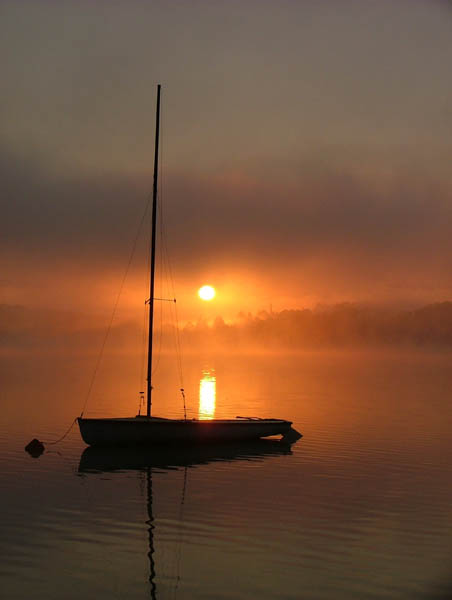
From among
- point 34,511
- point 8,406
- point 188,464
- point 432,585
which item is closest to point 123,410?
Result: point 8,406

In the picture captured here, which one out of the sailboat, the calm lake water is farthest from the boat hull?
the calm lake water

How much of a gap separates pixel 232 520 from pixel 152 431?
55.9ft

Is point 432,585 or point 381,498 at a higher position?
point 381,498

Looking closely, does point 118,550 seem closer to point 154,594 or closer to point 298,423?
point 154,594

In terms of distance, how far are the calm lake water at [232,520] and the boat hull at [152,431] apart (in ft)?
3.16

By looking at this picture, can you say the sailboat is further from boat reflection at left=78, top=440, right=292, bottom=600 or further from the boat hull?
boat reflection at left=78, top=440, right=292, bottom=600

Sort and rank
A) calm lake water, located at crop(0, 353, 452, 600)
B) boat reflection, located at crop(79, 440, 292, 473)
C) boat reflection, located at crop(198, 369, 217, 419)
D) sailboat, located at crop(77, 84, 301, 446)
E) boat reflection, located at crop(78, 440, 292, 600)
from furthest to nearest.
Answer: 1. boat reflection, located at crop(198, 369, 217, 419)
2. sailboat, located at crop(77, 84, 301, 446)
3. boat reflection, located at crop(79, 440, 292, 473)
4. boat reflection, located at crop(78, 440, 292, 600)
5. calm lake water, located at crop(0, 353, 452, 600)

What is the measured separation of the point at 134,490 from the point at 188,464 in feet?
25.9

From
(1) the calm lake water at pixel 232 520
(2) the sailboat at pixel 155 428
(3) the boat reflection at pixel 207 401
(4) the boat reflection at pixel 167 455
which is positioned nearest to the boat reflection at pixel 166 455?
(4) the boat reflection at pixel 167 455

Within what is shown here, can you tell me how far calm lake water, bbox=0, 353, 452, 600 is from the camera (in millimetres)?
18578

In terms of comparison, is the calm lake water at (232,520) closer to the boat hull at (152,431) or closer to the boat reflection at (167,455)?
the boat reflection at (167,455)

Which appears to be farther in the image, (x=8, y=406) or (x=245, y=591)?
(x=8, y=406)

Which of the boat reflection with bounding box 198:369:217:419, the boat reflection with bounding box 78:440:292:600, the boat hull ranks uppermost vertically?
the boat reflection with bounding box 198:369:217:419

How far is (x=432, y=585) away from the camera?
19.0 metres
